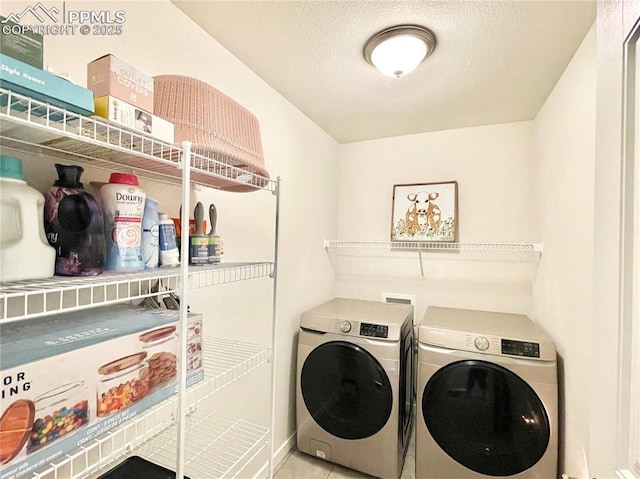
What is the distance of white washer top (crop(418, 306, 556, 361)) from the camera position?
59.8 inches

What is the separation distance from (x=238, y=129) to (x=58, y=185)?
19.6 inches

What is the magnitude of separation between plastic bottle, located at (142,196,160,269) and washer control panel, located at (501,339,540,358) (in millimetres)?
1659

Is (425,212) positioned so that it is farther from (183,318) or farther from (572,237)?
(183,318)

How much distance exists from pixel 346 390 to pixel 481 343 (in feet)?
2.65

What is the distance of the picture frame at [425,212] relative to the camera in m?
2.35

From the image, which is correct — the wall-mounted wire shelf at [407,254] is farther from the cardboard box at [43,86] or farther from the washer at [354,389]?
the cardboard box at [43,86]

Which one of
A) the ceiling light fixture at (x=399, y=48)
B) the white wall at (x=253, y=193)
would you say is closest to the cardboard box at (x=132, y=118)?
the white wall at (x=253, y=193)

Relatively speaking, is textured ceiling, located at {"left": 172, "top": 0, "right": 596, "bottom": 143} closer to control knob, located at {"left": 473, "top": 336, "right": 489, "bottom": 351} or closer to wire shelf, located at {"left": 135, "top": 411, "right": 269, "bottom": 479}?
control knob, located at {"left": 473, "top": 336, "right": 489, "bottom": 351}

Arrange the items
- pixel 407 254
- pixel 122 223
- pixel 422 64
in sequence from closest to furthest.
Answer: pixel 122 223, pixel 422 64, pixel 407 254

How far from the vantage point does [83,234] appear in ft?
2.25

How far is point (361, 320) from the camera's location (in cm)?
184

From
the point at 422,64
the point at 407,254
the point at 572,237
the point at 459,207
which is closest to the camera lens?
the point at 572,237

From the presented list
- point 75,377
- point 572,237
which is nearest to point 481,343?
point 572,237

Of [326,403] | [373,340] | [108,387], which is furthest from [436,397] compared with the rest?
[108,387]
